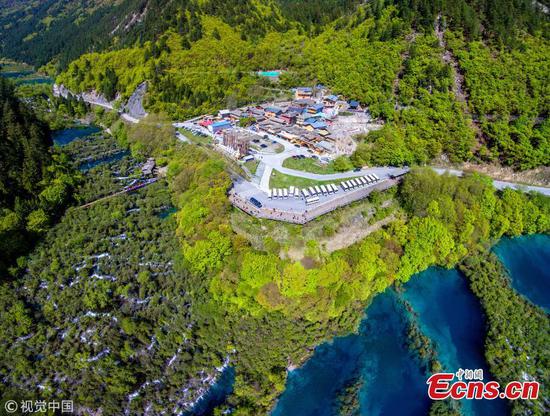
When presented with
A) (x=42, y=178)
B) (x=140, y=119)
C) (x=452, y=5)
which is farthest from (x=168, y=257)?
(x=452, y=5)

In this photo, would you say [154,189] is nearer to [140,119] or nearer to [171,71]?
[140,119]

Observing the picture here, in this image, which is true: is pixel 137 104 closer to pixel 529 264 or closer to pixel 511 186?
pixel 511 186

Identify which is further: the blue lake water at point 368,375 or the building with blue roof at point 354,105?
the building with blue roof at point 354,105

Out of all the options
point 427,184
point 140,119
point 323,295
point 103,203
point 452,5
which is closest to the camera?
point 323,295

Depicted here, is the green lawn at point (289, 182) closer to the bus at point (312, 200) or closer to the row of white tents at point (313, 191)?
the row of white tents at point (313, 191)

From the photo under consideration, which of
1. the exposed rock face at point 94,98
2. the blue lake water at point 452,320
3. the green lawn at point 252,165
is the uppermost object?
the exposed rock face at point 94,98

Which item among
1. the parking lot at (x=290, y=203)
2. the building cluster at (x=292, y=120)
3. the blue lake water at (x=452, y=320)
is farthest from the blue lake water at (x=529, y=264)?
the building cluster at (x=292, y=120)

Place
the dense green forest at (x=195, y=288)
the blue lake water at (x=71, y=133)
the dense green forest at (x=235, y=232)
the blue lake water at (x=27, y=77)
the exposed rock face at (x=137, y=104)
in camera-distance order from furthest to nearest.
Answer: the blue lake water at (x=27, y=77) < the exposed rock face at (x=137, y=104) < the blue lake water at (x=71, y=133) < the dense green forest at (x=235, y=232) < the dense green forest at (x=195, y=288)
